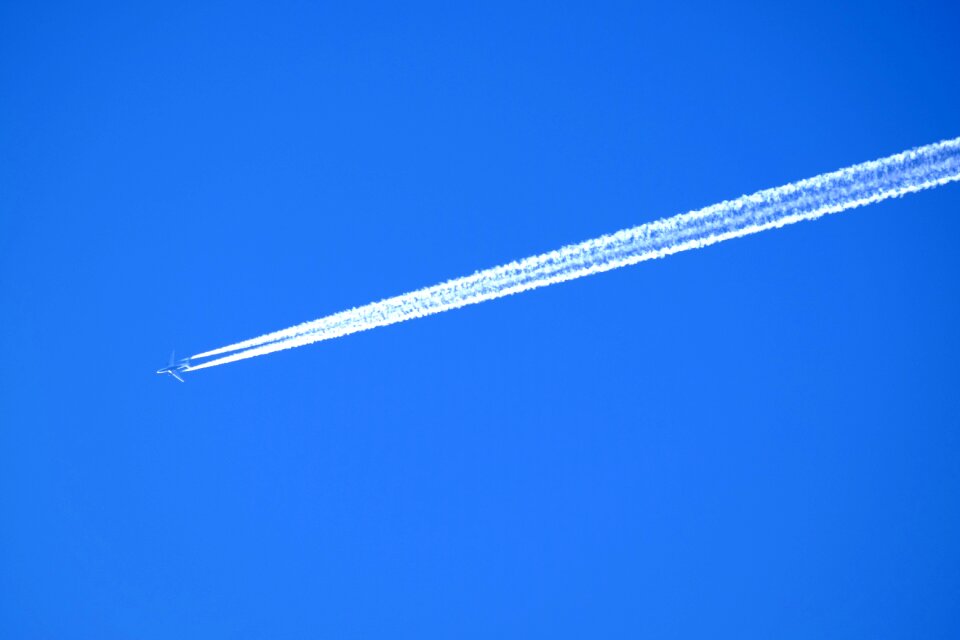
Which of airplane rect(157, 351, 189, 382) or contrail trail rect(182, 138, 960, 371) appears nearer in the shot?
contrail trail rect(182, 138, 960, 371)

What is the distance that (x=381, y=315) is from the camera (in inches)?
458

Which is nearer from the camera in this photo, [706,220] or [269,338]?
[706,220]

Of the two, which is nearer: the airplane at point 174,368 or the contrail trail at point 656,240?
the contrail trail at point 656,240

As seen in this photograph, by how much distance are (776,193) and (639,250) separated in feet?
6.00

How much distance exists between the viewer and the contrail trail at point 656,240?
885 cm

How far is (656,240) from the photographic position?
392 inches

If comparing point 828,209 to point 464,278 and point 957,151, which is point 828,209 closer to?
point 957,151

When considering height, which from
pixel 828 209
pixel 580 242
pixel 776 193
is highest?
pixel 580 242

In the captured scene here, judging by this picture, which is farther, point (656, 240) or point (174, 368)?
point (174, 368)

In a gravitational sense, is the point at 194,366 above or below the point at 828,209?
above

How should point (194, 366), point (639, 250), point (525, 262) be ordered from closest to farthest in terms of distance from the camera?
point (639, 250), point (525, 262), point (194, 366)

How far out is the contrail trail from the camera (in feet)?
29.0

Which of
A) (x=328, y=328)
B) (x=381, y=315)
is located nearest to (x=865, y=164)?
(x=381, y=315)

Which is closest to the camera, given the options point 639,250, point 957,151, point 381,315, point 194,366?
point 957,151
